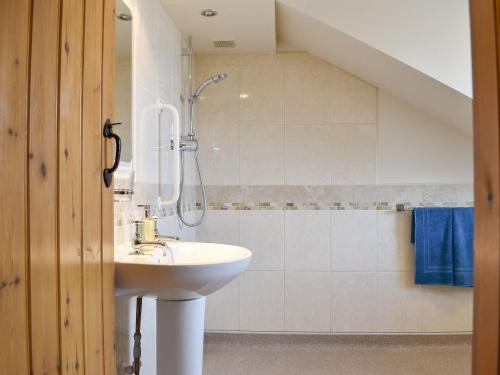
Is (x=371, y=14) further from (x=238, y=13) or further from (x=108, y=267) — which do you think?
(x=108, y=267)

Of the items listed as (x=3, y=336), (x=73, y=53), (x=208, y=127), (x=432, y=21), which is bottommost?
(x=3, y=336)

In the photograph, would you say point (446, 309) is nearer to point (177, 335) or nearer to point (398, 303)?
point (398, 303)

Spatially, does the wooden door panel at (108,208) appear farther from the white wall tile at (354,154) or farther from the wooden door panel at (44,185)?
the white wall tile at (354,154)

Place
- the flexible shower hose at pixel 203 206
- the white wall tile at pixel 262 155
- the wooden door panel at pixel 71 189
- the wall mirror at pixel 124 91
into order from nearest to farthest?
the wooden door panel at pixel 71 189 → the wall mirror at pixel 124 91 → the flexible shower hose at pixel 203 206 → the white wall tile at pixel 262 155

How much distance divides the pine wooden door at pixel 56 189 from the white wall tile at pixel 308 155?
2004 millimetres

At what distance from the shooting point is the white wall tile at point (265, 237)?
118 inches

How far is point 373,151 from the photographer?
9.82ft

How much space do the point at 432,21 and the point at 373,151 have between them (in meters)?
1.00

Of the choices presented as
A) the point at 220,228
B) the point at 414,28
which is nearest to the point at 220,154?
the point at 220,228

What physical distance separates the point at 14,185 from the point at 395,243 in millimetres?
2756

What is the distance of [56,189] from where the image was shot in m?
0.84

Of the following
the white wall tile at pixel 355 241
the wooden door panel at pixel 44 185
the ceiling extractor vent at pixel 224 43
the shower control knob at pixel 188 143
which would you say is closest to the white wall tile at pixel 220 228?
the shower control knob at pixel 188 143

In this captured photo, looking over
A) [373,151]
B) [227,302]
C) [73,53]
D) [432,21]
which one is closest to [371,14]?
[432,21]

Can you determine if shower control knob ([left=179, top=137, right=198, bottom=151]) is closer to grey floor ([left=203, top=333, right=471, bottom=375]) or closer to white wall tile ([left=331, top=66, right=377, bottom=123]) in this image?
white wall tile ([left=331, top=66, right=377, bottom=123])
